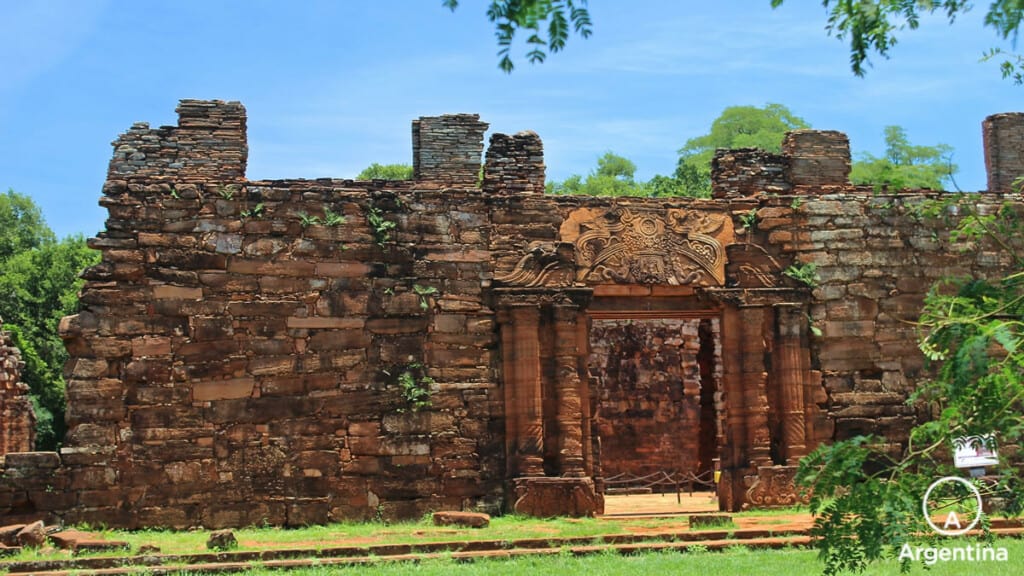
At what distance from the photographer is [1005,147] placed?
18.3 meters

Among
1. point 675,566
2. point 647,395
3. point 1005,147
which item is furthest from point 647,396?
point 675,566

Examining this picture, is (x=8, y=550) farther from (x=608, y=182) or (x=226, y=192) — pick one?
(x=608, y=182)

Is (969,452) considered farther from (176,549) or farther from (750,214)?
(176,549)

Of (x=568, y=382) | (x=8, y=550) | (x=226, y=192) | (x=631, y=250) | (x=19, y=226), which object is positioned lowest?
(x=8, y=550)

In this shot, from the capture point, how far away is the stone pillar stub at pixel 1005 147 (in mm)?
18281

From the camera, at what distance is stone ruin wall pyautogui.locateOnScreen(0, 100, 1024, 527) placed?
15812 mm

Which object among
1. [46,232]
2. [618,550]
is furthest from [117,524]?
[46,232]

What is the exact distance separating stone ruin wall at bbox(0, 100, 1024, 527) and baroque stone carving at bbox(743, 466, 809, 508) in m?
0.20

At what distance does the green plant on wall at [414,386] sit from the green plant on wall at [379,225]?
5.55 feet

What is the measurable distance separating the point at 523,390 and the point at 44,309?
962 inches

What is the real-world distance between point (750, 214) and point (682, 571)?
23.5 ft

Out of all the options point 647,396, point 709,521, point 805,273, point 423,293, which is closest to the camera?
point 709,521

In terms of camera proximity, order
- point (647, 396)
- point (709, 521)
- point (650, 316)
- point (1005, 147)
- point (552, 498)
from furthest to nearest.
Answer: point (647, 396)
point (1005, 147)
point (650, 316)
point (552, 498)
point (709, 521)

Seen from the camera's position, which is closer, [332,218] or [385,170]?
[332,218]
